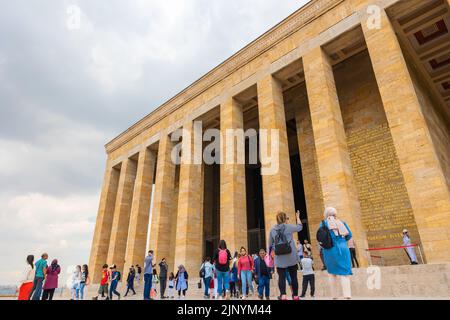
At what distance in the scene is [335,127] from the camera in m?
11.7

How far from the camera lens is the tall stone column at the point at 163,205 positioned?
17844mm

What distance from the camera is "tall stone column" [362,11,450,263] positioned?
847cm

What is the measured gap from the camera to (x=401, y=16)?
11.9 meters

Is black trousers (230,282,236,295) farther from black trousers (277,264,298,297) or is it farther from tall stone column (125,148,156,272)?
tall stone column (125,148,156,272)

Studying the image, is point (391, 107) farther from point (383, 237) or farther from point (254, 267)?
point (254, 267)

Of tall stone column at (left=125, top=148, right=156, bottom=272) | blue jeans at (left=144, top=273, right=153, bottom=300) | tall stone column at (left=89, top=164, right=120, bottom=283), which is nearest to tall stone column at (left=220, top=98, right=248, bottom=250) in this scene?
blue jeans at (left=144, top=273, right=153, bottom=300)

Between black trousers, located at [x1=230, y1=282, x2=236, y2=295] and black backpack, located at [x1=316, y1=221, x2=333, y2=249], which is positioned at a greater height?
black backpack, located at [x1=316, y1=221, x2=333, y2=249]

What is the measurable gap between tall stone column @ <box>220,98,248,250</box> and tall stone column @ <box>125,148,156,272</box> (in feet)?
25.8

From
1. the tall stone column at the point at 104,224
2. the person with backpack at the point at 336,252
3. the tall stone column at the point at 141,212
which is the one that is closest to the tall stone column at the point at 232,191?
the tall stone column at the point at 141,212

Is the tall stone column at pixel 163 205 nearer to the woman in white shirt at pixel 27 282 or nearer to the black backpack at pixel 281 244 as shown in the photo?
the woman in white shirt at pixel 27 282

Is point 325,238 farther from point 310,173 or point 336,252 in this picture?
point 310,173

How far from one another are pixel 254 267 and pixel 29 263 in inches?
233

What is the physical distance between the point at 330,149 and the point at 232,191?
533cm

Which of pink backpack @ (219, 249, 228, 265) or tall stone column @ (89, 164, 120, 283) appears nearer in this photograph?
pink backpack @ (219, 249, 228, 265)
